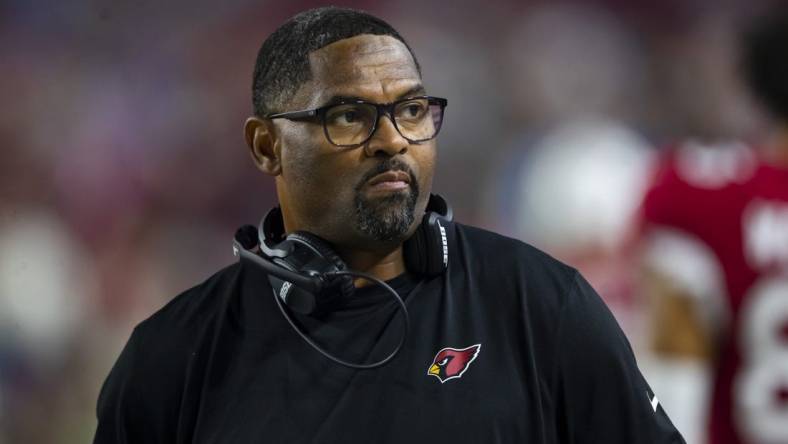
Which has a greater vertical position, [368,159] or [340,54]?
[340,54]

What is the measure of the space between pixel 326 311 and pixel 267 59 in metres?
0.42

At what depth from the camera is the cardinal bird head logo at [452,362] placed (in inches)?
69.2

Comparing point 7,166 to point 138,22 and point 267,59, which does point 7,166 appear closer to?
point 138,22

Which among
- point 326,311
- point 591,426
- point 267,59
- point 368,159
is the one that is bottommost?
point 591,426

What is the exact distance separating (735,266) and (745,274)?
0.03m

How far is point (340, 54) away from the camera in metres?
1.89

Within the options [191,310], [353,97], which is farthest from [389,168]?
[191,310]

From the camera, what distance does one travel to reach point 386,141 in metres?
1.83

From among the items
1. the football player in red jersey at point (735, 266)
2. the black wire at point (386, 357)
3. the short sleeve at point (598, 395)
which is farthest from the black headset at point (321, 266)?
the football player in red jersey at point (735, 266)

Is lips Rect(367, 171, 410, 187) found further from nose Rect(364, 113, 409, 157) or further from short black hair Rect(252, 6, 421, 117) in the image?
short black hair Rect(252, 6, 421, 117)

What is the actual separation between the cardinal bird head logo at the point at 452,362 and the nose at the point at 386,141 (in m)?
0.29

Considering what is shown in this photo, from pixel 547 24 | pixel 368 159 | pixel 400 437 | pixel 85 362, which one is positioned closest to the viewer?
pixel 400 437

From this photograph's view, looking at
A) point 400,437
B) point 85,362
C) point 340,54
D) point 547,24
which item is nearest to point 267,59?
point 340,54

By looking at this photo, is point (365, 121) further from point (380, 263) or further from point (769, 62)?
point (769, 62)
